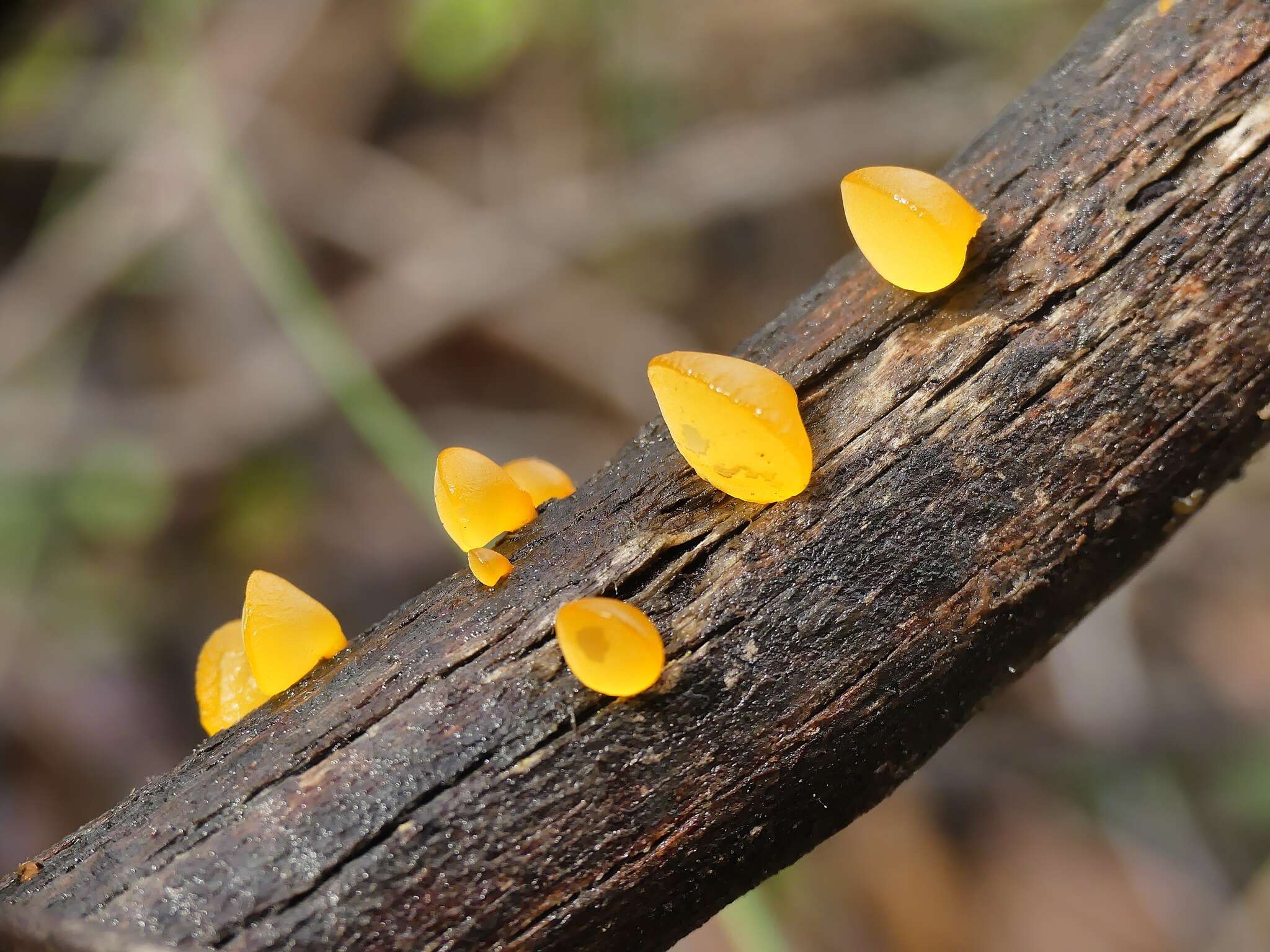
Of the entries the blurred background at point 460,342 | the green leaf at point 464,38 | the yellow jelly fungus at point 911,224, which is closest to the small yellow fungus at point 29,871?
the yellow jelly fungus at point 911,224

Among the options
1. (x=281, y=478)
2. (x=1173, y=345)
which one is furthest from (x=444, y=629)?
(x=281, y=478)

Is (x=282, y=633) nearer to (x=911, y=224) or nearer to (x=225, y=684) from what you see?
(x=225, y=684)

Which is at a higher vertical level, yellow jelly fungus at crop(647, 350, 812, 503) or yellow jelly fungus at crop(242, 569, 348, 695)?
yellow jelly fungus at crop(242, 569, 348, 695)

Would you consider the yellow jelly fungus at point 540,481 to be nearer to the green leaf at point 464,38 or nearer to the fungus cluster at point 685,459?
the fungus cluster at point 685,459

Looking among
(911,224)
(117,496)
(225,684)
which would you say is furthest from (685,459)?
(117,496)

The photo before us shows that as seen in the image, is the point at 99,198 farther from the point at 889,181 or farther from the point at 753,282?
the point at 889,181

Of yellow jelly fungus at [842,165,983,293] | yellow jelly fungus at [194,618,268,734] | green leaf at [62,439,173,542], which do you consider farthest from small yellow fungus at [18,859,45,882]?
green leaf at [62,439,173,542]

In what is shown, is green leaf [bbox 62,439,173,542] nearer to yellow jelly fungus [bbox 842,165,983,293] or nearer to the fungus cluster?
the fungus cluster
